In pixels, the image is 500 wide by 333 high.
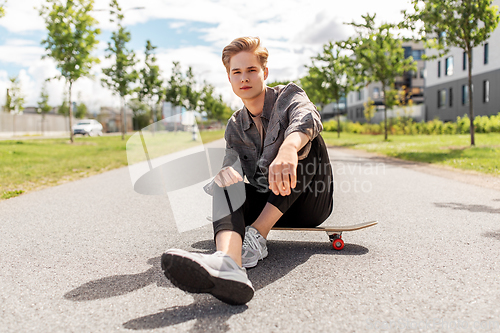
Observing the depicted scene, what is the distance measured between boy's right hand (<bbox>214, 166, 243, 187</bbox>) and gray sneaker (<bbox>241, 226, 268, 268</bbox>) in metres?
0.34

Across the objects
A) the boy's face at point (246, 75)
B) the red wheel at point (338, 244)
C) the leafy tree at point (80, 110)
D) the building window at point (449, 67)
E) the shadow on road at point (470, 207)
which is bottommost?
the shadow on road at point (470, 207)

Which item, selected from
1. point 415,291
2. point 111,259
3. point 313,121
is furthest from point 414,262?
point 111,259

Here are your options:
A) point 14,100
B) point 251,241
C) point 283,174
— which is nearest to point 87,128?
point 14,100

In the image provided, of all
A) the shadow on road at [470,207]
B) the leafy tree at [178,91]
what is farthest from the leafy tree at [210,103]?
the shadow on road at [470,207]

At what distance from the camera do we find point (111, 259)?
3.03 metres

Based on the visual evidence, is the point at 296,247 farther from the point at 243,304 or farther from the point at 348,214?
the point at 348,214

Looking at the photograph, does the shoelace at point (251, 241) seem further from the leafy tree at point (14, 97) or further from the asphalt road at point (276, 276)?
the leafy tree at point (14, 97)

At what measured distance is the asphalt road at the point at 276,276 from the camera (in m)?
1.95

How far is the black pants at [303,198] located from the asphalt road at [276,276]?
0.95ft

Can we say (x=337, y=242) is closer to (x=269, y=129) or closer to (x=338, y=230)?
(x=338, y=230)

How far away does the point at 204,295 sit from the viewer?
231 centimetres

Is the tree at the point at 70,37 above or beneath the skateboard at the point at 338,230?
above

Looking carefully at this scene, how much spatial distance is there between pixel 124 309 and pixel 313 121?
1.41 metres

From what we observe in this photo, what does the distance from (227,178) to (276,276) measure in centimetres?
66
